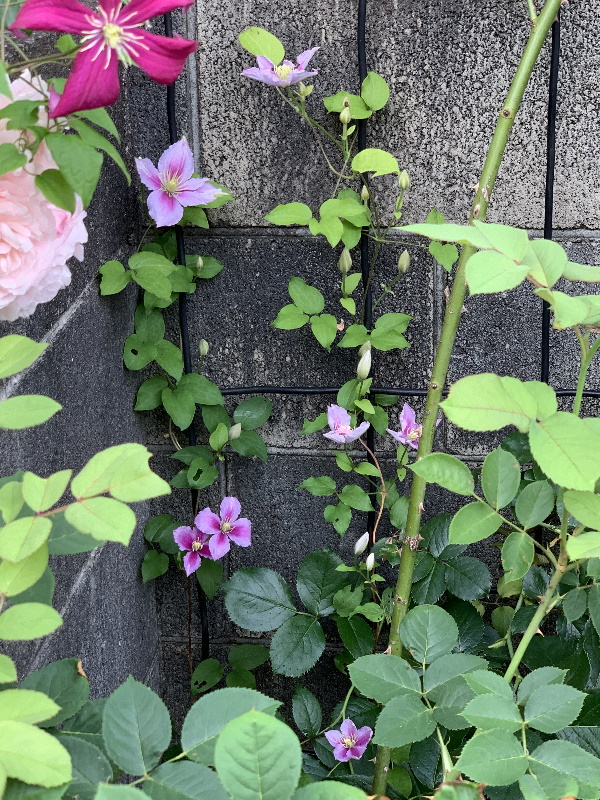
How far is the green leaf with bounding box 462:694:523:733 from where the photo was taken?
654mm

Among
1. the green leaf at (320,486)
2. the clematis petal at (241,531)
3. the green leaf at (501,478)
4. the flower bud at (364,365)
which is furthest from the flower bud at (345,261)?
the green leaf at (501,478)

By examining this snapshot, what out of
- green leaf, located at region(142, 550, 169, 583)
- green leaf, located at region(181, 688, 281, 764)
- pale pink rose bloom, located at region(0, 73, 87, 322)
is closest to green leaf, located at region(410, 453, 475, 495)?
green leaf, located at region(181, 688, 281, 764)

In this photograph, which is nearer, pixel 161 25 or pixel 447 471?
pixel 447 471

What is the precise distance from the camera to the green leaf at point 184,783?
1.81 ft

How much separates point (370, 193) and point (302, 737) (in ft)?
3.78

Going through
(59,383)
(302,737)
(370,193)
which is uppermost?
(370,193)

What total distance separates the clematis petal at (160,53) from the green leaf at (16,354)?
26cm

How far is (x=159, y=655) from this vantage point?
1733 mm

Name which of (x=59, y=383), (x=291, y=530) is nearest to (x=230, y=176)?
(x=59, y=383)

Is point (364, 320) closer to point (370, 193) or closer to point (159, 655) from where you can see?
point (370, 193)

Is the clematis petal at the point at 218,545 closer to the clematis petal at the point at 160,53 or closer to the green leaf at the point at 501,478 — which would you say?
the green leaf at the point at 501,478

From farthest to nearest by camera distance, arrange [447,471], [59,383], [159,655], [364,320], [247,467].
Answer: [159,655] → [247,467] → [364,320] → [59,383] → [447,471]

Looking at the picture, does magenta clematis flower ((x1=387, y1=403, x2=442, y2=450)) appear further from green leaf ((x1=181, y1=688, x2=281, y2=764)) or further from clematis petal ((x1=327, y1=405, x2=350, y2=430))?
green leaf ((x1=181, y1=688, x2=281, y2=764))

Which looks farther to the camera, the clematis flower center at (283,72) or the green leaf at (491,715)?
the clematis flower center at (283,72)
